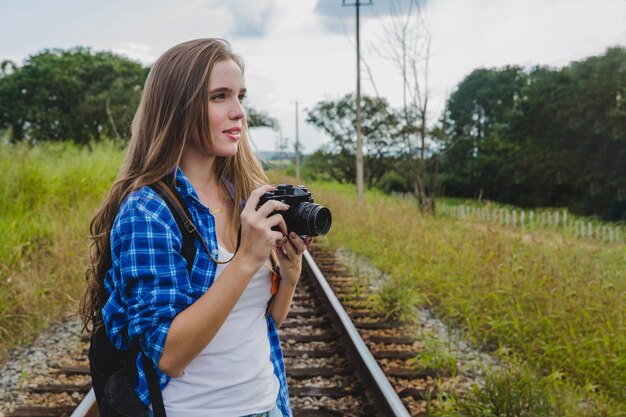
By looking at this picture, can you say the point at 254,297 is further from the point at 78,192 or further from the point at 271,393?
the point at 78,192

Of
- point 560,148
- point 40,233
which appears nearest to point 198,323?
point 40,233

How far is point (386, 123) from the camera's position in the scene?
3400 centimetres

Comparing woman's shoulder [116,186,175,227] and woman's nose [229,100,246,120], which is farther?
woman's nose [229,100,246,120]

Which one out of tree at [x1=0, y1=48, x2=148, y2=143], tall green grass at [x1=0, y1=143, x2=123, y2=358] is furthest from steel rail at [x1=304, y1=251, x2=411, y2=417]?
tree at [x1=0, y1=48, x2=148, y2=143]

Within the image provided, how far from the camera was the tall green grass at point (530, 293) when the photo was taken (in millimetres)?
3643

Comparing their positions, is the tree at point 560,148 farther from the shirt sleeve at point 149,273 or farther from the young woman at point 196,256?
the shirt sleeve at point 149,273

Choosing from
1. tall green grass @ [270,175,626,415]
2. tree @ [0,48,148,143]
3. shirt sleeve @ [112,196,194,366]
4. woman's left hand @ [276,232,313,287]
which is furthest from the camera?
tree @ [0,48,148,143]

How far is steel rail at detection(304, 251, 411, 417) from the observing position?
2633 mm

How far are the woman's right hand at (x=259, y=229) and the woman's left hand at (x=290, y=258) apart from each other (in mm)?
170

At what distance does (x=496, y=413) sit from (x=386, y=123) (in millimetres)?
32072

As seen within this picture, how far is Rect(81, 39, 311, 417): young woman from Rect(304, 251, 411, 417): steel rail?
1340mm

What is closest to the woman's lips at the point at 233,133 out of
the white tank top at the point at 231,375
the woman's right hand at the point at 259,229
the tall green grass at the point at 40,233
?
the woman's right hand at the point at 259,229

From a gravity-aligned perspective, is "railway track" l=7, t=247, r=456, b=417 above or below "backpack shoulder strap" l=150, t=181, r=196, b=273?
below

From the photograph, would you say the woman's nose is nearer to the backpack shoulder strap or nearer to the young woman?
the young woman
